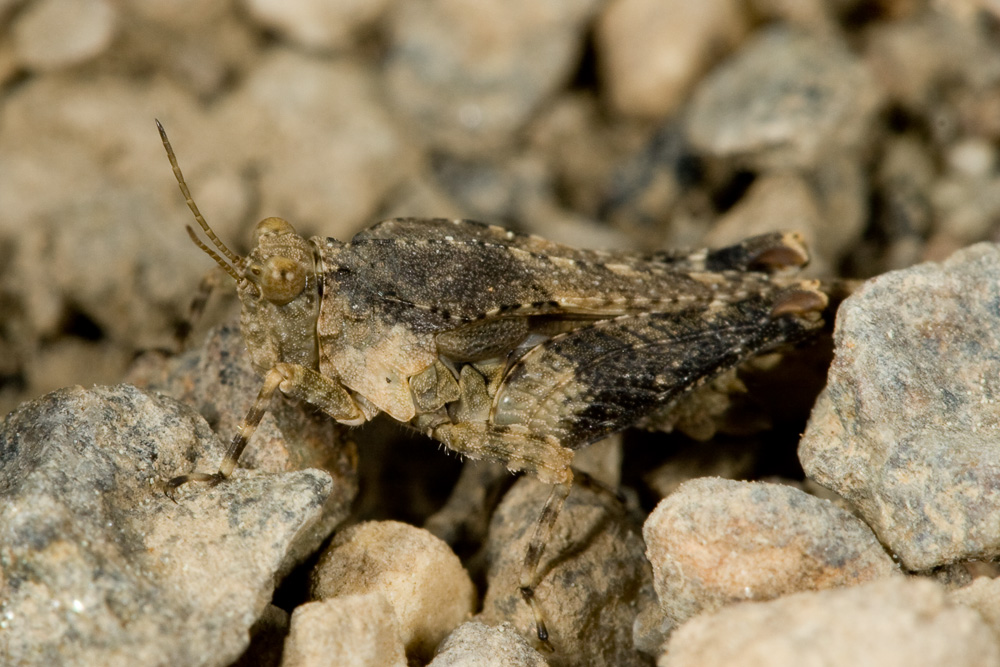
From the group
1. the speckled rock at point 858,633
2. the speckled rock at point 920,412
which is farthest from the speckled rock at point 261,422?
the speckled rock at point 920,412

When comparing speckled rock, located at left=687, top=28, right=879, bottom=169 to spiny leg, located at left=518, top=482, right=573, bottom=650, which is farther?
speckled rock, located at left=687, top=28, right=879, bottom=169

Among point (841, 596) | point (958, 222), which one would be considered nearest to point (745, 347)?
point (841, 596)

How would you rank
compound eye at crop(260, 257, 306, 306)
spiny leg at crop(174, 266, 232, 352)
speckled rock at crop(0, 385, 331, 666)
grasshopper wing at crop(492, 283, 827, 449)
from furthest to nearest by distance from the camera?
spiny leg at crop(174, 266, 232, 352) < grasshopper wing at crop(492, 283, 827, 449) < compound eye at crop(260, 257, 306, 306) < speckled rock at crop(0, 385, 331, 666)

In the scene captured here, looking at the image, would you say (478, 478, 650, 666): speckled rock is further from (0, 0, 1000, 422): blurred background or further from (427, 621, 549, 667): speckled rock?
(0, 0, 1000, 422): blurred background

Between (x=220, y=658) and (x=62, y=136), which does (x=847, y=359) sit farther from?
(x=62, y=136)

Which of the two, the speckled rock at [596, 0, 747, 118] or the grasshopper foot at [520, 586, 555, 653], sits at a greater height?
the speckled rock at [596, 0, 747, 118]

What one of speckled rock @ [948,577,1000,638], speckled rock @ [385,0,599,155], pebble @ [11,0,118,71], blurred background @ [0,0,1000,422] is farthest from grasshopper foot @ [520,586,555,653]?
pebble @ [11,0,118,71]

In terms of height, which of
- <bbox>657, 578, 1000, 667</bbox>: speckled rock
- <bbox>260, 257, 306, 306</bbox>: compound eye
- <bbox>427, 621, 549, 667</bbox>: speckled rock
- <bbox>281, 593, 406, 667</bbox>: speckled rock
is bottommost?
<bbox>427, 621, 549, 667</bbox>: speckled rock

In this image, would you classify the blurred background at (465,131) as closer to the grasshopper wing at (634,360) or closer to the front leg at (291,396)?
the grasshopper wing at (634,360)
